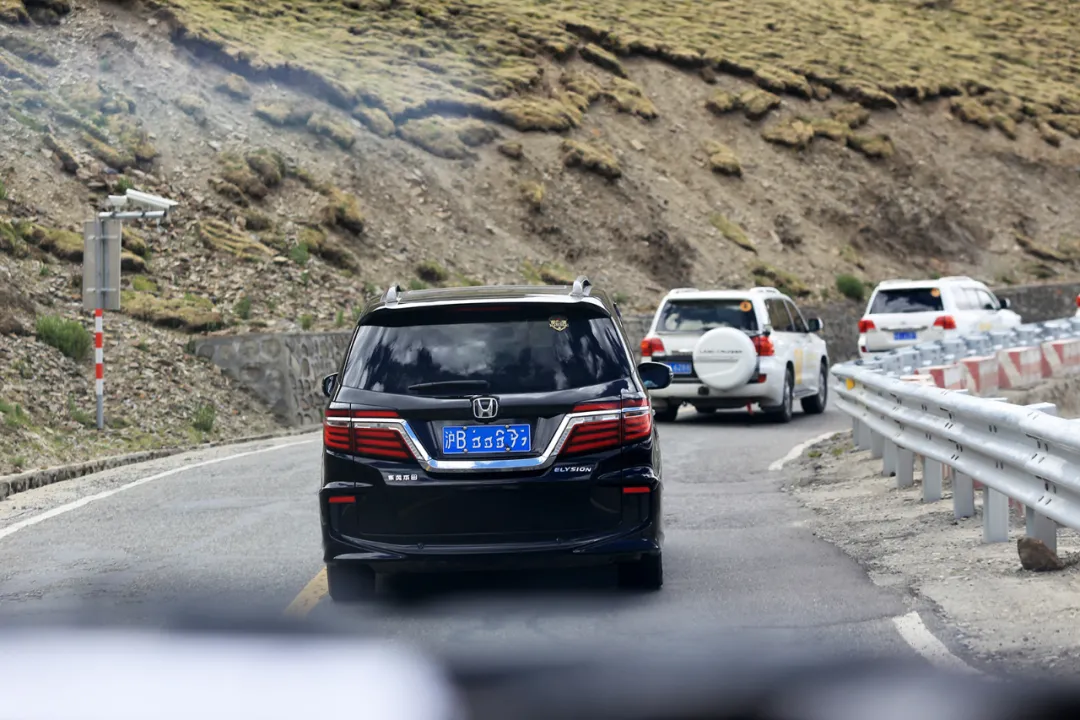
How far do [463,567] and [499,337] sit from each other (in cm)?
114

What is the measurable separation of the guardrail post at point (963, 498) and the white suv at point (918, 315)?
16.0 meters

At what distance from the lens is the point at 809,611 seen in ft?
23.6

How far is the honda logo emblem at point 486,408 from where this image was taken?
283 inches

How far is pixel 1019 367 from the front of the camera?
2205cm

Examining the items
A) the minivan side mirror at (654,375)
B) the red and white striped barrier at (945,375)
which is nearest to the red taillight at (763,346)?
the red and white striped barrier at (945,375)

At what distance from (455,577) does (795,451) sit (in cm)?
866

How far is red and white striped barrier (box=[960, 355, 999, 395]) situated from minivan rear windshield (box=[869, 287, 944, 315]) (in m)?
5.56

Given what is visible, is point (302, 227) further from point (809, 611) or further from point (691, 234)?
point (809, 611)

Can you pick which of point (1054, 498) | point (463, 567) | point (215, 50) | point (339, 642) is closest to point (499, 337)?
point (463, 567)

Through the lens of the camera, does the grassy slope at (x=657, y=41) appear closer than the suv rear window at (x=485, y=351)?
No

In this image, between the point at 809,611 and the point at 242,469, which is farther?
the point at 242,469

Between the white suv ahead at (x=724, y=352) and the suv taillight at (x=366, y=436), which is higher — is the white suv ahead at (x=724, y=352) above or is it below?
below

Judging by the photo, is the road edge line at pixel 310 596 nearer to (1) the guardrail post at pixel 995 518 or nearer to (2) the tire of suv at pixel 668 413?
(1) the guardrail post at pixel 995 518

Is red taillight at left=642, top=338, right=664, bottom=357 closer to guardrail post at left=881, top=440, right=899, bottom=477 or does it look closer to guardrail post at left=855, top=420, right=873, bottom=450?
guardrail post at left=855, top=420, right=873, bottom=450
